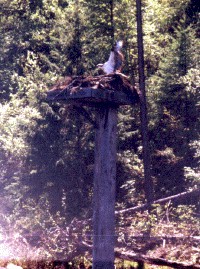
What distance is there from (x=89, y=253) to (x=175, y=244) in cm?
178

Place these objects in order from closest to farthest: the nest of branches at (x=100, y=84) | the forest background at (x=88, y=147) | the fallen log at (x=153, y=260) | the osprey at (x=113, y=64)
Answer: the nest of branches at (x=100, y=84) → the osprey at (x=113, y=64) → the fallen log at (x=153, y=260) → the forest background at (x=88, y=147)

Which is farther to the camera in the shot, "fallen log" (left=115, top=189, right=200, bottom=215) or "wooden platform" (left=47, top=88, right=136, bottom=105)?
"fallen log" (left=115, top=189, right=200, bottom=215)

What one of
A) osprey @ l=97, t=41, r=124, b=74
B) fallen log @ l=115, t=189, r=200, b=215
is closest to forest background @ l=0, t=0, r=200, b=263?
fallen log @ l=115, t=189, r=200, b=215

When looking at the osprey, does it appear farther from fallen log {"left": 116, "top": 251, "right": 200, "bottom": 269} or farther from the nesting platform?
fallen log {"left": 116, "top": 251, "right": 200, "bottom": 269}

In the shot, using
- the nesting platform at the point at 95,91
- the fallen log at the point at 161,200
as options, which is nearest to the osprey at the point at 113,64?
the nesting platform at the point at 95,91

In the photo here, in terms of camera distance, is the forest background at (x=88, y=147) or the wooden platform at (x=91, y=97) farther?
the forest background at (x=88, y=147)

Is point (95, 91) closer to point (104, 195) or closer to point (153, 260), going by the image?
point (104, 195)

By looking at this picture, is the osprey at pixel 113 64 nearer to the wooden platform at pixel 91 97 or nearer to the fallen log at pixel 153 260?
the wooden platform at pixel 91 97

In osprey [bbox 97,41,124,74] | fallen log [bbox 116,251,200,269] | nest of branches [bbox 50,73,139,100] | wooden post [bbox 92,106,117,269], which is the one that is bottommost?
fallen log [bbox 116,251,200,269]

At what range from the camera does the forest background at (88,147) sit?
10023 millimetres

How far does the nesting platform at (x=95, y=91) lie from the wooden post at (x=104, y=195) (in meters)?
0.29

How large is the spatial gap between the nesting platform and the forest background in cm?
351

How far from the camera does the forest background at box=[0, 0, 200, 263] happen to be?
10023mm

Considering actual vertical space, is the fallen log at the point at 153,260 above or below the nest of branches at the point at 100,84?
below
